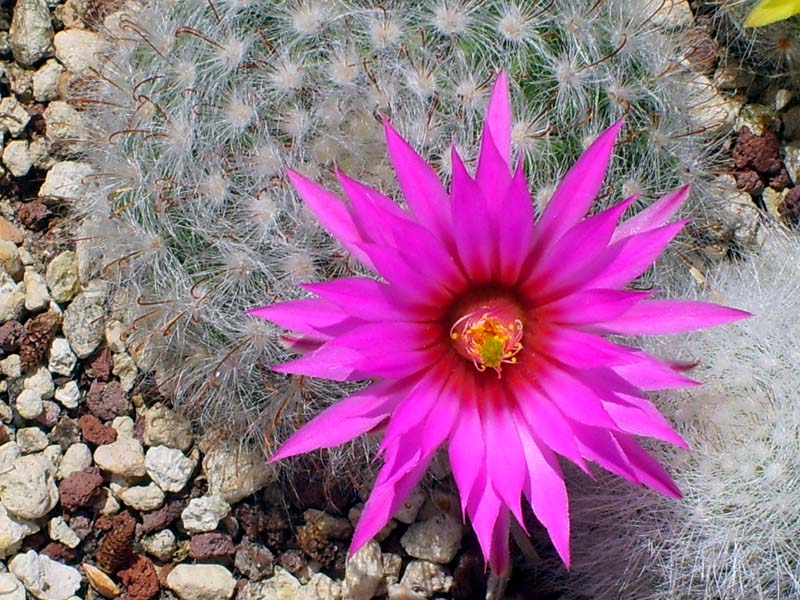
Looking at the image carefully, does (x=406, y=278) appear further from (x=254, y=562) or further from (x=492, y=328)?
(x=254, y=562)

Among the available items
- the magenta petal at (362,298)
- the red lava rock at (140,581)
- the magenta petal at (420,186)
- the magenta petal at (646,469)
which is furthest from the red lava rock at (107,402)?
the magenta petal at (646,469)

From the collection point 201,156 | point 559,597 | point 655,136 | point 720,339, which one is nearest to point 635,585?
point 559,597

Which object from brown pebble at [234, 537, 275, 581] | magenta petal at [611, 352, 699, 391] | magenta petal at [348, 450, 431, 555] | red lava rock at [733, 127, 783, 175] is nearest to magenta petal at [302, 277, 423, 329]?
magenta petal at [348, 450, 431, 555]

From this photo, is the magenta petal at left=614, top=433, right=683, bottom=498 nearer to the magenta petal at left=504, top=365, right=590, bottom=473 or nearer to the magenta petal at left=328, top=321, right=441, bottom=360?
the magenta petal at left=504, top=365, right=590, bottom=473

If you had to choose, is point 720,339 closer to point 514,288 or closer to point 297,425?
point 514,288

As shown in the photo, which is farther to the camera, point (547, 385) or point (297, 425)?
point (297, 425)
